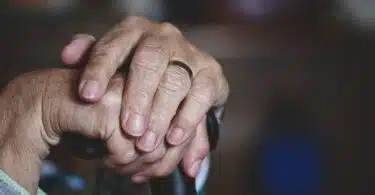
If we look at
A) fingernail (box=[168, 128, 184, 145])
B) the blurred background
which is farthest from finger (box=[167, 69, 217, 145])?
the blurred background

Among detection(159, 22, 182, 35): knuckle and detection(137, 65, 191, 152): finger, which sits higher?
detection(159, 22, 182, 35): knuckle

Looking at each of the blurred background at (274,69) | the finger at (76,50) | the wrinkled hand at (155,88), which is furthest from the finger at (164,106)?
the blurred background at (274,69)

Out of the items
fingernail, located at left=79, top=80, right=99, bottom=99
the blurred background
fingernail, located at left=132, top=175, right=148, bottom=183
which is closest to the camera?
fingernail, located at left=79, top=80, right=99, bottom=99

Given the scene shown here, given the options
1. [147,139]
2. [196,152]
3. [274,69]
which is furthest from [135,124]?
[274,69]

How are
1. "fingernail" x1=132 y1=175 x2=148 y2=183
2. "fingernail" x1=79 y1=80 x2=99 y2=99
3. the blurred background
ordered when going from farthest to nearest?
the blurred background < "fingernail" x1=132 y1=175 x2=148 y2=183 < "fingernail" x1=79 y1=80 x2=99 y2=99

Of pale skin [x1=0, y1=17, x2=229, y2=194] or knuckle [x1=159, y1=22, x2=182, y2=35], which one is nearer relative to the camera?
pale skin [x1=0, y1=17, x2=229, y2=194]

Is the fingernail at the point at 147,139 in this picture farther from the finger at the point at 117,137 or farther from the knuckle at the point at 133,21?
the knuckle at the point at 133,21

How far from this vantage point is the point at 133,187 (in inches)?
29.1

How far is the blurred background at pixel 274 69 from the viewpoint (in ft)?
5.63

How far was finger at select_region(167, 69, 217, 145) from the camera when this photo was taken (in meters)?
0.59

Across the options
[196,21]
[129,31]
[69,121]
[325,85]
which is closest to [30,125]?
[69,121]

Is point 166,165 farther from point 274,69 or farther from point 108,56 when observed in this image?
point 274,69

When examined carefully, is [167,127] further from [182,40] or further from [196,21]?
[196,21]

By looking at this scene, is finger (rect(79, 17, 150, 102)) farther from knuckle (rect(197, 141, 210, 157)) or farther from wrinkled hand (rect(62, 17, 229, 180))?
knuckle (rect(197, 141, 210, 157))
